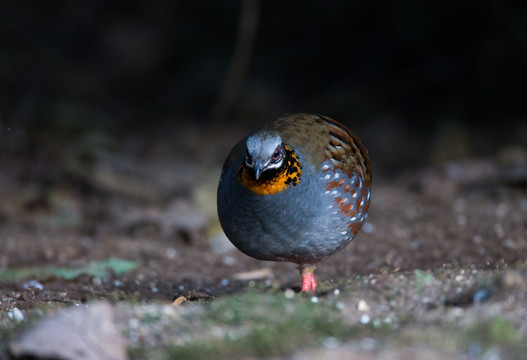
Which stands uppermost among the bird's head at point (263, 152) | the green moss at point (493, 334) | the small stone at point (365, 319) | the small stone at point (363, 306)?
the bird's head at point (263, 152)

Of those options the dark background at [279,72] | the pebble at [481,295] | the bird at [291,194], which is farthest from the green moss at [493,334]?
the dark background at [279,72]

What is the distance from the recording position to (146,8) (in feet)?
52.5

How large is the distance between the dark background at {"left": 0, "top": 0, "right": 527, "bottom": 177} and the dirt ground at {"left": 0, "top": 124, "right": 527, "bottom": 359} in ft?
5.25

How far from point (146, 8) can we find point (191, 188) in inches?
319

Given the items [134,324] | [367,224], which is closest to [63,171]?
[367,224]

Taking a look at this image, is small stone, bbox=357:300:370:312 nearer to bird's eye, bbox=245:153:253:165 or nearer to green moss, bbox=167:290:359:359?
green moss, bbox=167:290:359:359

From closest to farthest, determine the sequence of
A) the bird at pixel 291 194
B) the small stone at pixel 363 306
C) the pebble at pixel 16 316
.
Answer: the small stone at pixel 363 306 → the pebble at pixel 16 316 → the bird at pixel 291 194

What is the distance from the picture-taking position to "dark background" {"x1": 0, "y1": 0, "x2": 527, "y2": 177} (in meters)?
11.5

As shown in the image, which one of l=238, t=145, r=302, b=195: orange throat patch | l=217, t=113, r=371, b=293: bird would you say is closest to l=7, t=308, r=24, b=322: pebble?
l=217, t=113, r=371, b=293: bird

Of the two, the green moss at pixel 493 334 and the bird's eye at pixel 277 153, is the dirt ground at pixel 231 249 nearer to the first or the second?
the green moss at pixel 493 334

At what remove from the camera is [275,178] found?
4.32 m

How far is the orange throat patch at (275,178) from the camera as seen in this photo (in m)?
4.30

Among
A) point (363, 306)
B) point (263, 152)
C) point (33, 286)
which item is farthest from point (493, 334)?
point (33, 286)

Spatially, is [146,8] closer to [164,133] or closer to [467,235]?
[164,133]
